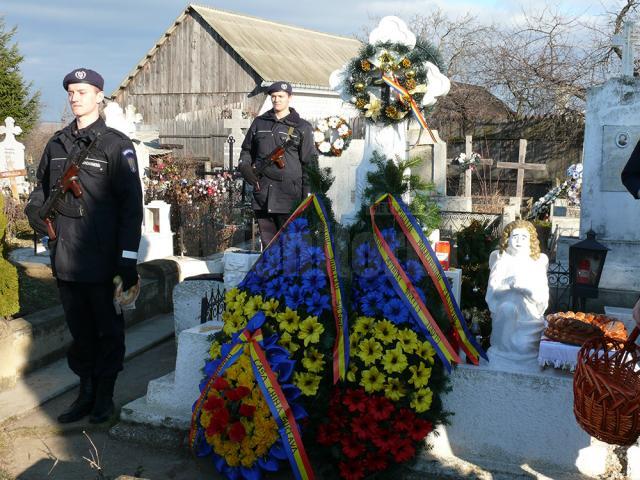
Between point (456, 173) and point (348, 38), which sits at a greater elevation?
point (348, 38)

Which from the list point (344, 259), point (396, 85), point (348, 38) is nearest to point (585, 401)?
point (344, 259)

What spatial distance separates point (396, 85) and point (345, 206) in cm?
448

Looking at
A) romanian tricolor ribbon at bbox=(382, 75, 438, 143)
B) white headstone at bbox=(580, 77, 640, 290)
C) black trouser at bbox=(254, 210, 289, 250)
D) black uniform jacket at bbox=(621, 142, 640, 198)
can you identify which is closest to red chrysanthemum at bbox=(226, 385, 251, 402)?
black uniform jacket at bbox=(621, 142, 640, 198)

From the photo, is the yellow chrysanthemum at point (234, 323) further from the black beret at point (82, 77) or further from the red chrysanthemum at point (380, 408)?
the black beret at point (82, 77)

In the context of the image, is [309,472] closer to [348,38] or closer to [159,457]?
[159,457]

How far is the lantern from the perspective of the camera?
557 cm

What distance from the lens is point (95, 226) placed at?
388 centimetres

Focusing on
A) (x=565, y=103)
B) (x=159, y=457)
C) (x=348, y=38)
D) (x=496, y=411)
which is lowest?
(x=159, y=457)

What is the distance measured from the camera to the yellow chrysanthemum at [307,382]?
343 centimetres

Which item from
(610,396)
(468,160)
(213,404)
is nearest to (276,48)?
(468,160)

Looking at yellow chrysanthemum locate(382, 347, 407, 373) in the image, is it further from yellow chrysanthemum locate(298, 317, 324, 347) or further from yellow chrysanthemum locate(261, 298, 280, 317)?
yellow chrysanthemum locate(261, 298, 280, 317)

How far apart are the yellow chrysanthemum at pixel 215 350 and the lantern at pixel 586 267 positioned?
3240mm

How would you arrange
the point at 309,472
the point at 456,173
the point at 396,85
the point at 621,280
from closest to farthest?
the point at 309,472 → the point at 396,85 → the point at 621,280 → the point at 456,173

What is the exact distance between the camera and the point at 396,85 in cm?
545
